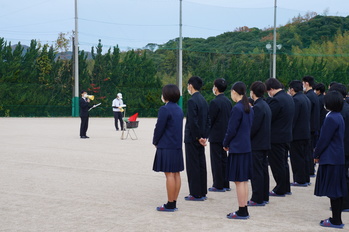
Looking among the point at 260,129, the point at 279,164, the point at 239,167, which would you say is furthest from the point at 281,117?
the point at 239,167

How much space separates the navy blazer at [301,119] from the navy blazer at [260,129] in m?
2.00

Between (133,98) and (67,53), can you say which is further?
(67,53)

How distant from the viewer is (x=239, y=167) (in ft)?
23.4

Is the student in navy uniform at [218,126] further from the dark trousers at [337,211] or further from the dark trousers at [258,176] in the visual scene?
the dark trousers at [337,211]

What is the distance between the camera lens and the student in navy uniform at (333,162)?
6723 mm

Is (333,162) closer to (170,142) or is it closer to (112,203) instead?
(170,142)

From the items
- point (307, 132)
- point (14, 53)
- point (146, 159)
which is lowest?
point (146, 159)

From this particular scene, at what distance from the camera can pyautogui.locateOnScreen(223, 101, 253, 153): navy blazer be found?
7.10 metres

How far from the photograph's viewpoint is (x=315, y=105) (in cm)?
1101

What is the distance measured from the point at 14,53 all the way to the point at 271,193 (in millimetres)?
31207

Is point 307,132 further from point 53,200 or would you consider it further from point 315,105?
point 53,200

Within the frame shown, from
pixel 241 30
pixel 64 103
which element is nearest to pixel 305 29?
pixel 241 30

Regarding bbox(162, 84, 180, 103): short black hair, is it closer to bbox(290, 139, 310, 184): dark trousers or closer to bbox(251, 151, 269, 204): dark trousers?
bbox(251, 151, 269, 204): dark trousers

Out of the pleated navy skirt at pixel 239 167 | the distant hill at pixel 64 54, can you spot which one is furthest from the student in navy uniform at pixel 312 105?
the distant hill at pixel 64 54
